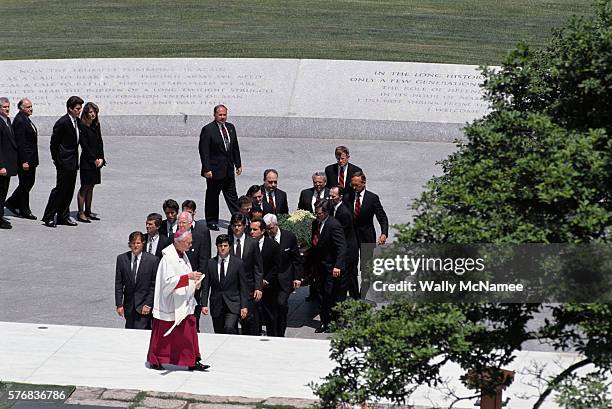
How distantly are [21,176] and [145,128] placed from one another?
5.95 meters

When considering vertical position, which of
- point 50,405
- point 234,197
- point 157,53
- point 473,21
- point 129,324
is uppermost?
point 473,21

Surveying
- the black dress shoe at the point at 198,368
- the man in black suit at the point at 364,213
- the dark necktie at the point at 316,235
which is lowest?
→ the black dress shoe at the point at 198,368

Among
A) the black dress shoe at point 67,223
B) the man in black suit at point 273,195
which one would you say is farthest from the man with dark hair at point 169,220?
the black dress shoe at point 67,223

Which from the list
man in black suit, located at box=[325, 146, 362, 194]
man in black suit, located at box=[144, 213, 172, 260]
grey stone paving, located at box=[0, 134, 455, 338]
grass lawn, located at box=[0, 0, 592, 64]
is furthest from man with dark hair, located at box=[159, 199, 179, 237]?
grass lawn, located at box=[0, 0, 592, 64]

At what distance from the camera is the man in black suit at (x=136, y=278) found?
12.5m

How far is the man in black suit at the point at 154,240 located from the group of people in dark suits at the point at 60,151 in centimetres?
429

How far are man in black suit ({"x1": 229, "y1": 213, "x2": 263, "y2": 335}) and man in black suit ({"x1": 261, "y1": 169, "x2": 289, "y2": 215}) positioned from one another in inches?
76.6

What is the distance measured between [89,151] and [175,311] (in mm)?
6388

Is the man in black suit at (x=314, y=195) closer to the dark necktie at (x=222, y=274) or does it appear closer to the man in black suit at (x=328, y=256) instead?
the man in black suit at (x=328, y=256)

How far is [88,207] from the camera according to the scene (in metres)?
17.9

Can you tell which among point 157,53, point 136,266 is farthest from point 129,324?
point 157,53

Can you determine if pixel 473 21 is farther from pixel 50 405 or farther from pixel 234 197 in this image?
pixel 50 405

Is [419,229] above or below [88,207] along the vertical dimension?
below

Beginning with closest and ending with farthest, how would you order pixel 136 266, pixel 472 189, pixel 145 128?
pixel 472 189, pixel 136 266, pixel 145 128
